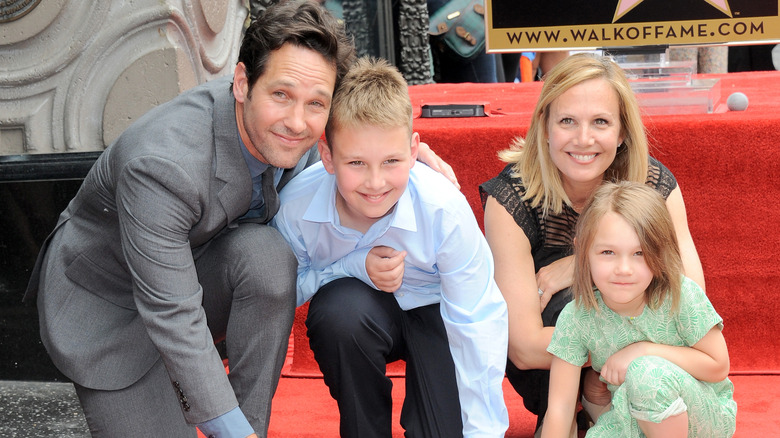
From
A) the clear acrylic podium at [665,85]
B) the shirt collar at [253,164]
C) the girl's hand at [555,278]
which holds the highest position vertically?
the clear acrylic podium at [665,85]

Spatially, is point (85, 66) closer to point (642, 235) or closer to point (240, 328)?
point (240, 328)

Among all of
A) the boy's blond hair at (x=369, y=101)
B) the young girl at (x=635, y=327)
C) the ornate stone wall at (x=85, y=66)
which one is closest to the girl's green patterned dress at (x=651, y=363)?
the young girl at (x=635, y=327)

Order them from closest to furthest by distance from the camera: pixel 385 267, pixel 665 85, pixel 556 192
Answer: pixel 385 267 < pixel 556 192 < pixel 665 85

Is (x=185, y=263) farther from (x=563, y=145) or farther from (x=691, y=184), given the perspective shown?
(x=691, y=184)

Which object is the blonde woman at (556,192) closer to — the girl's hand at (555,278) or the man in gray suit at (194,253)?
the girl's hand at (555,278)

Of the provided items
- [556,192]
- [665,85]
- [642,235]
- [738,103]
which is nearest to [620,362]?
[642,235]

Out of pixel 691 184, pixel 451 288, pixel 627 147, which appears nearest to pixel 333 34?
pixel 451 288

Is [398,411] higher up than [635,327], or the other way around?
[635,327]

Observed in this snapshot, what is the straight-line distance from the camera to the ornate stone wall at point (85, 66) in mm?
2545

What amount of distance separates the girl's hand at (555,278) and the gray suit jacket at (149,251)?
65 cm

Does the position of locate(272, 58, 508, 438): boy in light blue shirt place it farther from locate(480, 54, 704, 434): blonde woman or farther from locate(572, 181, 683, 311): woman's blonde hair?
locate(572, 181, 683, 311): woman's blonde hair

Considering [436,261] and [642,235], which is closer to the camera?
[642,235]

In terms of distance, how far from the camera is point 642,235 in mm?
1673

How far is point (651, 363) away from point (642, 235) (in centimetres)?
24
